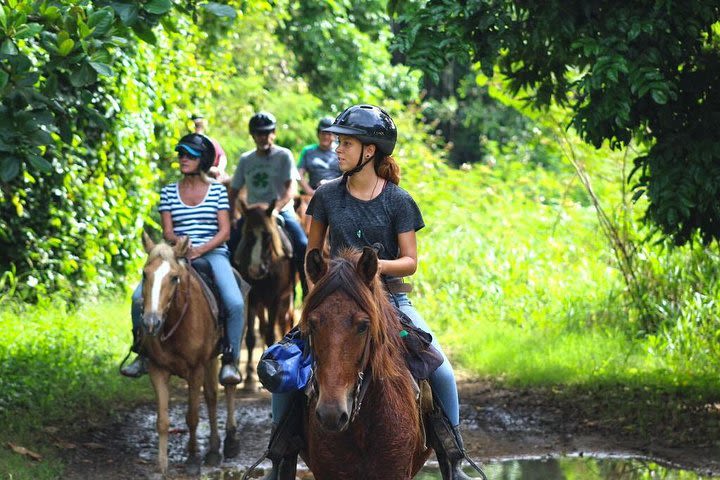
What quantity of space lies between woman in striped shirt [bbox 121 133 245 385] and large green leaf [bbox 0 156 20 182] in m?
2.63

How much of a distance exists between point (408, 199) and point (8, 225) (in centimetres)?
807

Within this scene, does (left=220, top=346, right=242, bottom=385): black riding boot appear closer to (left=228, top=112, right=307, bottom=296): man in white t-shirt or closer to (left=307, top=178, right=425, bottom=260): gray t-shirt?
(left=228, top=112, right=307, bottom=296): man in white t-shirt

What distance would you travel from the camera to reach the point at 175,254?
9.30 metres

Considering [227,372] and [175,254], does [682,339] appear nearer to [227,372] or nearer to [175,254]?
[227,372]

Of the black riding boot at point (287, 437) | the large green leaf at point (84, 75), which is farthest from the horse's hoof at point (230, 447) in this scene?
the black riding boot at point (287, 437)

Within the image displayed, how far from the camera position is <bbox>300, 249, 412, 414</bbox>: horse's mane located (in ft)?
17.5

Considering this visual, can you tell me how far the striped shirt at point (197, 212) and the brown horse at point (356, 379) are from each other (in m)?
4.45

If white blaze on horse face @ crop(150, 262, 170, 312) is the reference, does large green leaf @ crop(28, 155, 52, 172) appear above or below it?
above

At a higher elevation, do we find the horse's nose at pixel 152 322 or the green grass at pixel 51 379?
the horse's nose at pixel 152 322

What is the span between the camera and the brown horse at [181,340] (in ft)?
29.8

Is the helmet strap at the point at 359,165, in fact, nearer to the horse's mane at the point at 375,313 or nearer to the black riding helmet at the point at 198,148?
the horse's mane at the point at 375,313

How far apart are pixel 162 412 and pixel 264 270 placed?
3221mm

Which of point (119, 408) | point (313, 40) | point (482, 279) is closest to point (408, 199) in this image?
point (119, 408)

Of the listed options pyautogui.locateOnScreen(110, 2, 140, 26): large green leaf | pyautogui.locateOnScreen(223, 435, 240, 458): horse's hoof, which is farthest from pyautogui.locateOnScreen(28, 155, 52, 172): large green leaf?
pyautogui.locateOnScreen(223, 435, 240, 458): horse's hoof
